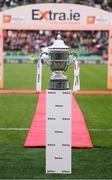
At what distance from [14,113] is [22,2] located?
2420cm

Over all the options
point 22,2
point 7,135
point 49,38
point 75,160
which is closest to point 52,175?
point 75,160

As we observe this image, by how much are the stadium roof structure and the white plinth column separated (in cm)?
1502

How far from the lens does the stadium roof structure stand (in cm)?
2281

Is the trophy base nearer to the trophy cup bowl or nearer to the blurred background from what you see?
the trophy cup bowl

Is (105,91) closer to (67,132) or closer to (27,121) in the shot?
(27,121)

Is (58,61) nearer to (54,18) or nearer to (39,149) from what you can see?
(39,149)

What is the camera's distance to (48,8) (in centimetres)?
2303

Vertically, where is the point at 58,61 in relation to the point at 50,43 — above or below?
above

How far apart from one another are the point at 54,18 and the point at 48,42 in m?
25.9

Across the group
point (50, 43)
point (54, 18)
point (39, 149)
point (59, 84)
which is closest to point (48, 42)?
point (50, 43)

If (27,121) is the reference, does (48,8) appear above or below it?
above

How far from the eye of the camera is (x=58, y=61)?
7.79m

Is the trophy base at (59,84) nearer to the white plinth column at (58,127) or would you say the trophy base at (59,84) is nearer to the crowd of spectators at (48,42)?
the white plinth column at (58,127)

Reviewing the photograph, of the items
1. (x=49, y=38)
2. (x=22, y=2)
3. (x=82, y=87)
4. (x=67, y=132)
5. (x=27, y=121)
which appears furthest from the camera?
(x=49, y=38)
